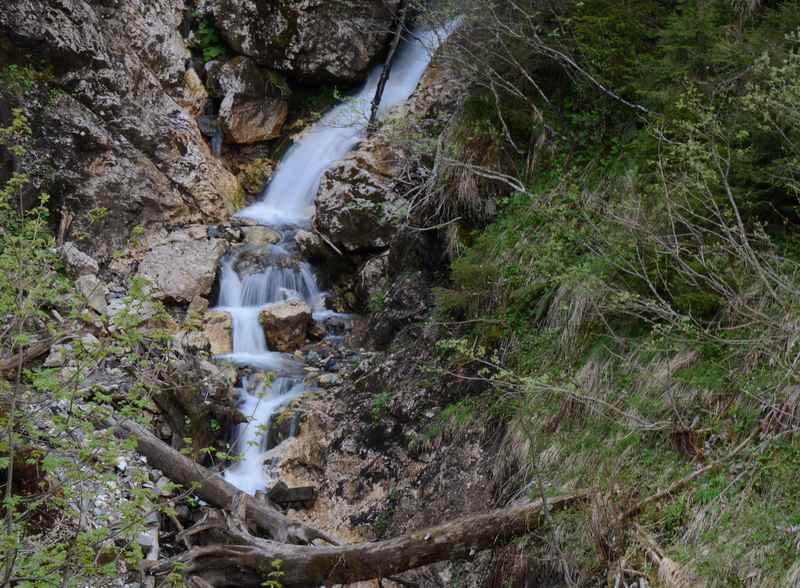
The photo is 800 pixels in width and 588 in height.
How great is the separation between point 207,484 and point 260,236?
6.00 meters

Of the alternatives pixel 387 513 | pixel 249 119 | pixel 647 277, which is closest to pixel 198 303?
pixel 249 119

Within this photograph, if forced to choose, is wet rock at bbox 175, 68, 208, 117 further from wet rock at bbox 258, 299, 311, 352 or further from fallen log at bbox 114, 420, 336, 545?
fallen log at bbox 114, 420, 336, 545

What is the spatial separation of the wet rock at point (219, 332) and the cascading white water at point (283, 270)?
95 mm

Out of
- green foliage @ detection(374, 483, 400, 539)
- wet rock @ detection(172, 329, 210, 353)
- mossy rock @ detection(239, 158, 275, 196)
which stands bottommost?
green foliage @ detection(374, 483, 400, 539)

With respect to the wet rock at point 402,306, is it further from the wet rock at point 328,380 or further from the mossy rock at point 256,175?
the mossy rock at point 256,175

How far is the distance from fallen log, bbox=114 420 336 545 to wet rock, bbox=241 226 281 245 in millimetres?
5564

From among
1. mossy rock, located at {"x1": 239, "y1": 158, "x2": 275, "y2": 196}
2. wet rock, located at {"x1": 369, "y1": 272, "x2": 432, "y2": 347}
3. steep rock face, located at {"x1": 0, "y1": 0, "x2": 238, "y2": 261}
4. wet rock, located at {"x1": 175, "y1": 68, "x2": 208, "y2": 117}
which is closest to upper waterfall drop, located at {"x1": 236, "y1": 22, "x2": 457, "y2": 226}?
mossy rock, located at {"x1": 239, "y1": 158, "x2": 275, "y2": 196}

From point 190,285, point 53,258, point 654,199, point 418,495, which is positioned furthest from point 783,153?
point 190,285

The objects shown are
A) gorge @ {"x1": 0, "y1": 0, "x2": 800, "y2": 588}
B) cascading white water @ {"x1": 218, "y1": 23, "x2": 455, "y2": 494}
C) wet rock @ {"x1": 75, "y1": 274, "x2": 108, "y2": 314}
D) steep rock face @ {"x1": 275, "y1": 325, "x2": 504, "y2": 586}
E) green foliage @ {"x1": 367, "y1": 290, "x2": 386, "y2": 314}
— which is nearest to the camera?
gorge @ {"x1": 0, "y1": 0, "x2": 800, "y2": 588}

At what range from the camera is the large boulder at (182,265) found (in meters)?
9.80

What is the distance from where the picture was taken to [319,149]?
12.3 meters

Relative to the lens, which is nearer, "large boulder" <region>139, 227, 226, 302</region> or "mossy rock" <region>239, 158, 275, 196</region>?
"large boulder" <region>139, 227, 226, 302</region>

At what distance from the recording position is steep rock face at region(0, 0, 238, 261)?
412 inches

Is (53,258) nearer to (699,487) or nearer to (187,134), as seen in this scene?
(699,487)
